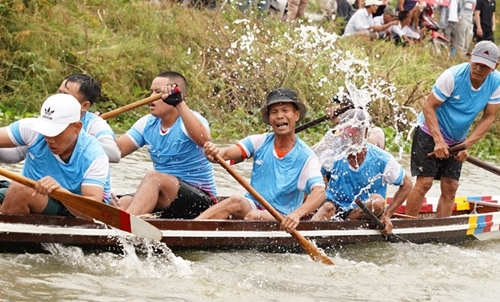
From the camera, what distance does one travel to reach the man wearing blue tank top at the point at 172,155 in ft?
27.3

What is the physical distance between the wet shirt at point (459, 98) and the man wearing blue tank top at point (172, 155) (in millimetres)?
2246

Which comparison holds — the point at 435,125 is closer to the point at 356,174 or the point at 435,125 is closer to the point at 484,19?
the point at 356,174

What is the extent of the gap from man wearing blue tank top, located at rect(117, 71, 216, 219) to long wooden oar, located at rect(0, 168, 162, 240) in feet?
2.28

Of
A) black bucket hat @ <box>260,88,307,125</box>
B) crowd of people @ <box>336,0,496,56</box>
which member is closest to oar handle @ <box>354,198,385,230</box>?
black bucket hat @ <box>260,88,307,125</box>

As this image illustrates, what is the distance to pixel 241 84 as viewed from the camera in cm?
Result: 1579

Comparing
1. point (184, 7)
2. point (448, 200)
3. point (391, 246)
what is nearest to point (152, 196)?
point (391, 246)

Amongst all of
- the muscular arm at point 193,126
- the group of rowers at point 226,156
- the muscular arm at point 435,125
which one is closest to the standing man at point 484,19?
the group of rowers at point 226,156

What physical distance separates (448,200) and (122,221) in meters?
3.75

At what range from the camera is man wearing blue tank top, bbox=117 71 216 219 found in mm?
8336

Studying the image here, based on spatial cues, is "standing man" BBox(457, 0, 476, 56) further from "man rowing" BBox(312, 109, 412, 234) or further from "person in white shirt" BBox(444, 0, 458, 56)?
"man rowing" BBox(312, 109, 412, 234)

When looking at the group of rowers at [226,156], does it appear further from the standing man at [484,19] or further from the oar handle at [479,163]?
the standing man at [484,19]

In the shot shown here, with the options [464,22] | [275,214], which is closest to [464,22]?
[464,22]

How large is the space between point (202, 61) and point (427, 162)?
7.05m

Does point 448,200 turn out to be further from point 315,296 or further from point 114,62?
point 114,62
